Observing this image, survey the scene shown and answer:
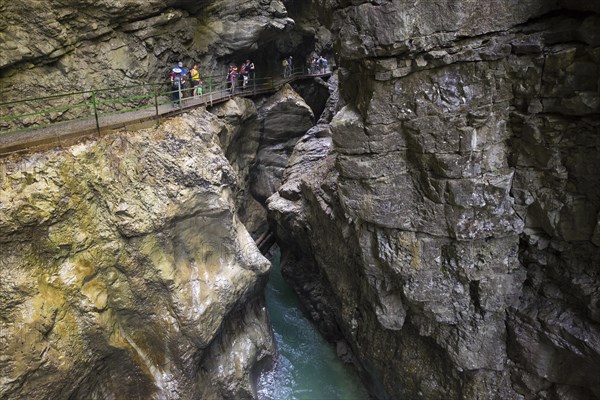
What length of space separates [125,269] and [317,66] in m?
21.4

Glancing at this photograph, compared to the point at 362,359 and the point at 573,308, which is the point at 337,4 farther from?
the point at 362,359

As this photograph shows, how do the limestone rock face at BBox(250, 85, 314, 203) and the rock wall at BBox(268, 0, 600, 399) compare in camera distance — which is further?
the limestone rock face at BBox(250, 85, 314, 203)

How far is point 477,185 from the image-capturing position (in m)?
9.03

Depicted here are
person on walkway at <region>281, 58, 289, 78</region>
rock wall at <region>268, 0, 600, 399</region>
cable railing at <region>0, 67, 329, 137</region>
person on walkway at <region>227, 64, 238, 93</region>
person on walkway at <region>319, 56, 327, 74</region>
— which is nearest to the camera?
rock wall at <region>268, 0, 600, 399</region>

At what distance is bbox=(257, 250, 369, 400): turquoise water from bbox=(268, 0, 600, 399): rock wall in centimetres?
330

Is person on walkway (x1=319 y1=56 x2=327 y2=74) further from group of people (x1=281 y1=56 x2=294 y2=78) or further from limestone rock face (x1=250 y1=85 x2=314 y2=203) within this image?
limestone rock face (x1=250 y1=85 x2=314 y2=203)

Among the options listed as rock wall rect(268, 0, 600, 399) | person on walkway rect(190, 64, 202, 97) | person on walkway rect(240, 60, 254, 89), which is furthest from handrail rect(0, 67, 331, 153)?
rock wall rect(268, 0, 600, 399)

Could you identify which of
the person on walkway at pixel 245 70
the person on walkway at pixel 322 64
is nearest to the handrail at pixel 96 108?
the person on walkway at pixel 245 70

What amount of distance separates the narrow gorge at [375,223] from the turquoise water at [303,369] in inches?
51.6

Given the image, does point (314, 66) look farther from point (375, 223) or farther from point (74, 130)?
point (375, 223)

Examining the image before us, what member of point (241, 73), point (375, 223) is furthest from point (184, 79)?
point (375, 223)

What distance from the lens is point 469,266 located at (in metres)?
9.54

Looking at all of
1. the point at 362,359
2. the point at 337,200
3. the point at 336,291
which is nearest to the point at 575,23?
the point at 337,200

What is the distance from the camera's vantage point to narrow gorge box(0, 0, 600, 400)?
831 centimetres
